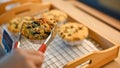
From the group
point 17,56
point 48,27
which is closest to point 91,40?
point 48,27

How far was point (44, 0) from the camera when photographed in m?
1.06

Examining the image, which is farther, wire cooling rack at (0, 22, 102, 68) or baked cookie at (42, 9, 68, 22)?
baked cookie at (42, 9, 68, 22)

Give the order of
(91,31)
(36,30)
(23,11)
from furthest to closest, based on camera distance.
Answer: (23,11) < (91,31) < (36,30)

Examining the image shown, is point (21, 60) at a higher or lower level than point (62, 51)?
higher

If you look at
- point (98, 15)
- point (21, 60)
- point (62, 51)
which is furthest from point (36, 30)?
point (98, 15)

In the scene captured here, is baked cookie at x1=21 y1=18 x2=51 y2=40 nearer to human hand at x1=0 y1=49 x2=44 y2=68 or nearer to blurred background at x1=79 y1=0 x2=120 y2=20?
human hand at x1=0 y1=49 x2=44 y2=68

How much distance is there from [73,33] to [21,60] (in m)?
0.33

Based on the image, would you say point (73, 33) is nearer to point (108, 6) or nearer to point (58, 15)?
point (58, 15)

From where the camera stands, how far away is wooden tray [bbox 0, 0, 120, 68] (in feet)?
1.96

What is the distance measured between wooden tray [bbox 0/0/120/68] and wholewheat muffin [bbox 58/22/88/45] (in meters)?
0.05

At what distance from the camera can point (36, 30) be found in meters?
0.65

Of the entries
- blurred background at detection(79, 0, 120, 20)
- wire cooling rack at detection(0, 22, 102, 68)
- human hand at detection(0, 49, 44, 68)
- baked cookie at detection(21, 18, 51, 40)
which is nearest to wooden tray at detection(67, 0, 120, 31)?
blurred background at detection(79, 0, 120, 20)

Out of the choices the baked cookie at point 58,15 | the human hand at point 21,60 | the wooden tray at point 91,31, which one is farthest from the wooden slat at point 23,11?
the human hand at point 21,60

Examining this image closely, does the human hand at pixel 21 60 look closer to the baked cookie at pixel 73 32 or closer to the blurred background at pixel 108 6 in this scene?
the baked cookie at pixel 73 32
